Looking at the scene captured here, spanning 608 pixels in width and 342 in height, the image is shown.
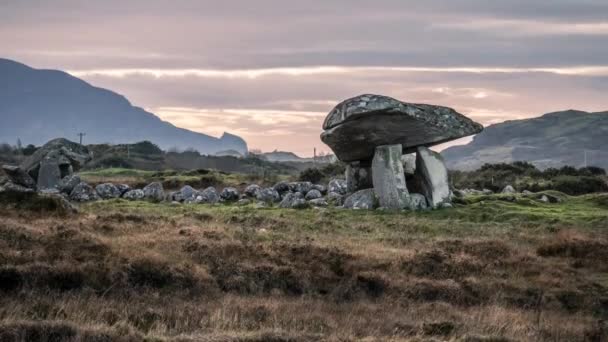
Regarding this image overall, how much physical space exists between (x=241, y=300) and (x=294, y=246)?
16.1 feet

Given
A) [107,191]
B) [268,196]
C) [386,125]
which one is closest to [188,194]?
[268,196]

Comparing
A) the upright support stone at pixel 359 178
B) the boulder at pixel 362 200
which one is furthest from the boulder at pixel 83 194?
the boulder at pixel 362 200

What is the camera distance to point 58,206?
2422 cm

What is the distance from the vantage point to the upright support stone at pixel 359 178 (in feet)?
122

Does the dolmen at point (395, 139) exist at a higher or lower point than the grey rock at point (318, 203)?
higher

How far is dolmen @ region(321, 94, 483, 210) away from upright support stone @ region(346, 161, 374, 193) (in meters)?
0.95

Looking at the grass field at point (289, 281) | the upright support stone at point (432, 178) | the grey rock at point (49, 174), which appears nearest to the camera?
the grass field at point (289, 281)

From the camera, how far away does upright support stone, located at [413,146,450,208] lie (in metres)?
34.3

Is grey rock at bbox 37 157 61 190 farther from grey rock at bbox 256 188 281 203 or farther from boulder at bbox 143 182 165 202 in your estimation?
grey rock at bbox 256 188 281 203

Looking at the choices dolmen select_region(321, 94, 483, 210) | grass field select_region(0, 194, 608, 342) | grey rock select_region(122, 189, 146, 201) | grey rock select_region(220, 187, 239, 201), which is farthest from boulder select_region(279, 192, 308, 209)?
grass field select_region(0, 194, 608, 342)

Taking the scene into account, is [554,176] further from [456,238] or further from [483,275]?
[483,275]

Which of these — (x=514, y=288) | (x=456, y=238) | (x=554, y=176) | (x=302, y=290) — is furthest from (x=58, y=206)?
(x=554, y=176)

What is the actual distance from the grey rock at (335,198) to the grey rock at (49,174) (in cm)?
1328

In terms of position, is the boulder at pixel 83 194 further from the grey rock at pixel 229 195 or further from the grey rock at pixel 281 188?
the grey rock at pixel 281 188
